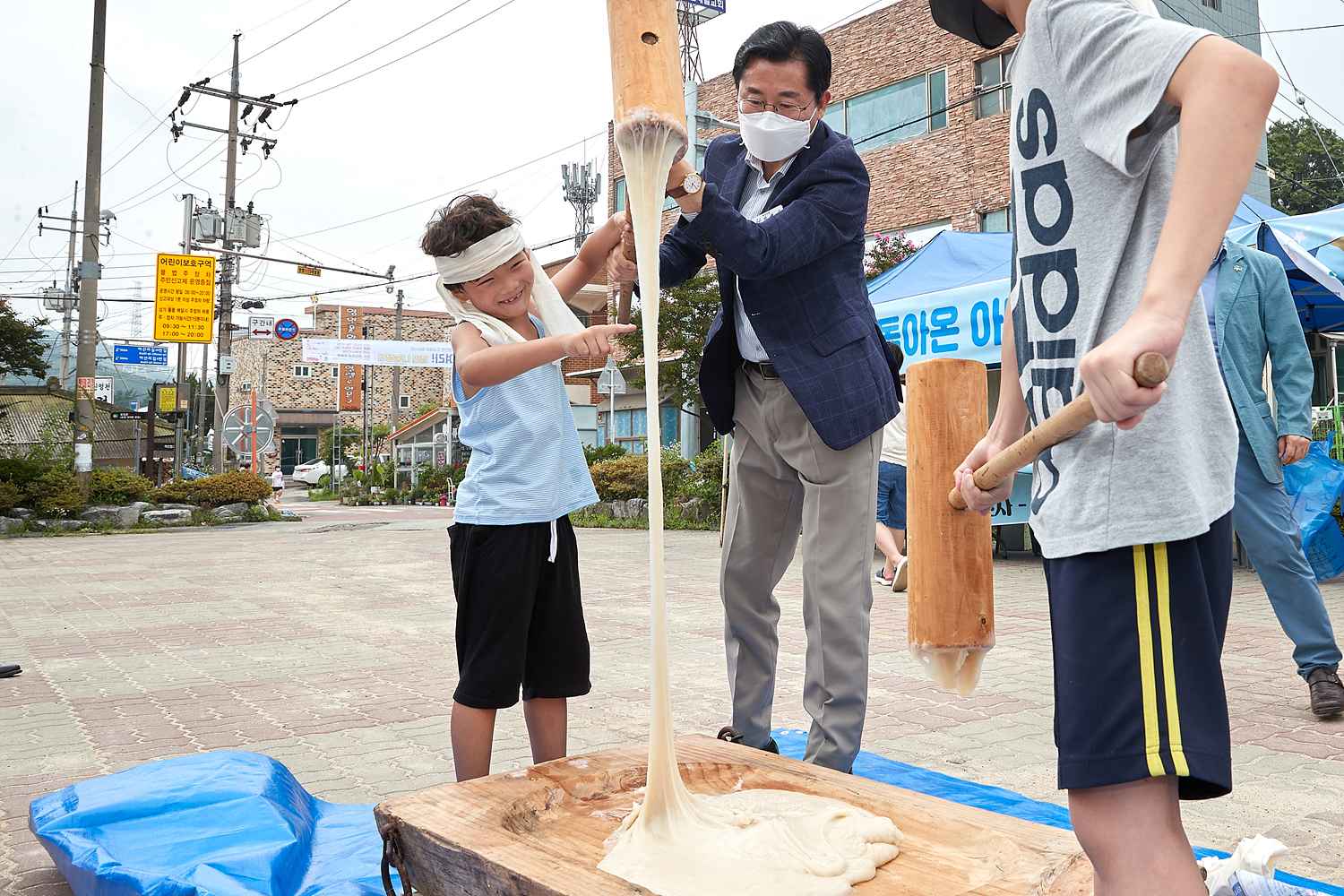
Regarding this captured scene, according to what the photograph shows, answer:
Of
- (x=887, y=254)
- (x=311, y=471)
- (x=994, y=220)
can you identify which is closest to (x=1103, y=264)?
(x=887, y=254)

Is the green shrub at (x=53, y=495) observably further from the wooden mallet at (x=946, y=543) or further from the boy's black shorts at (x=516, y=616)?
the wooden mallet at (x=946, y=543)

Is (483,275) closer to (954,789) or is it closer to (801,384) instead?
(801,384)

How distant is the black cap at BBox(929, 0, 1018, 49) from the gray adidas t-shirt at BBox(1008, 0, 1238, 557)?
0.21 meters

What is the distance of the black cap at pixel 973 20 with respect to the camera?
1.72 m

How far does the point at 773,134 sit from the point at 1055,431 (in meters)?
1.71

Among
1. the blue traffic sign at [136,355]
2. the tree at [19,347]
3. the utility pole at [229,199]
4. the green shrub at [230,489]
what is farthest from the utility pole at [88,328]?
the blue traffic sign at [136,355]

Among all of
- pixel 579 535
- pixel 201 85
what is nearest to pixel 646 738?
pixel 579 535

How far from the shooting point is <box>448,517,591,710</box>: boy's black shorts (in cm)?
270

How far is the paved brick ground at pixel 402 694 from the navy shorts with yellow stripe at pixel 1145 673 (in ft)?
5.47

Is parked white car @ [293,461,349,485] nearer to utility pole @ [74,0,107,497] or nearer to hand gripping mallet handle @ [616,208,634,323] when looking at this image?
utility pole @ [74,0,107,497]

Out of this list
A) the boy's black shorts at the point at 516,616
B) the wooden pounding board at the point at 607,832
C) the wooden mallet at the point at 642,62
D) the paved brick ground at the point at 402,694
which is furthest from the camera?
the paved brick ground at the point at 402,694

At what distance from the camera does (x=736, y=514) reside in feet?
10.1

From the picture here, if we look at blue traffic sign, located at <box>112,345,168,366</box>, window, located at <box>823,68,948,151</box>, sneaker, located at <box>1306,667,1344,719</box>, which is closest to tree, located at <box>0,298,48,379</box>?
blue traffic sign, located at <box>112,345,168,366</box>

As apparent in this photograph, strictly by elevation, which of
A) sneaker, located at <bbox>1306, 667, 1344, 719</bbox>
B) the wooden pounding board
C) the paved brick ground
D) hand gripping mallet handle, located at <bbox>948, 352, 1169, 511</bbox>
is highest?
hand gripping mallet handle, located at <bbox>948, 352, 1169, 511</bbox>
